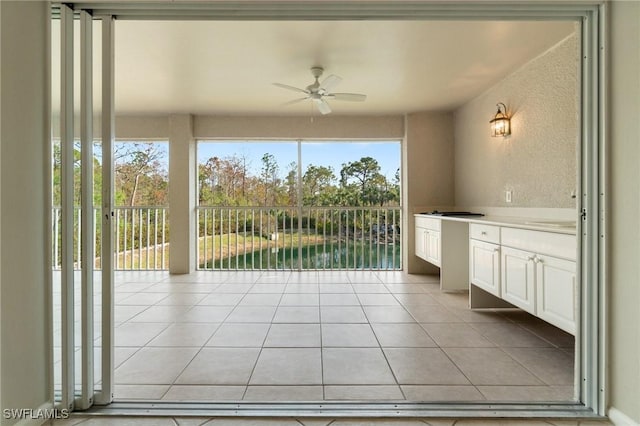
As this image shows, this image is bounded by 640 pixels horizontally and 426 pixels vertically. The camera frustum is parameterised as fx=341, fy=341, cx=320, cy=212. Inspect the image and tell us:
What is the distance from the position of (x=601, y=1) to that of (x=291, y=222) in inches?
164

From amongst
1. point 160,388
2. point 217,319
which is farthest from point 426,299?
point 160,388

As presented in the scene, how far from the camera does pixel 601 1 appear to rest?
153cm

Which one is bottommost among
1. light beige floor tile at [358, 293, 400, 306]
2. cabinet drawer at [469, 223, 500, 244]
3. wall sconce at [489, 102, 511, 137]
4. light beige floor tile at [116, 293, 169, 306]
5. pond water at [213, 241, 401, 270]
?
light beige floor tile at [116, 293, 169, 306]

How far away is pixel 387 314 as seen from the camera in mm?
3025

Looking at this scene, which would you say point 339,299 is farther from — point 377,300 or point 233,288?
point 233,288

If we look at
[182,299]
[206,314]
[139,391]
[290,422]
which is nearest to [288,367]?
[290,422]

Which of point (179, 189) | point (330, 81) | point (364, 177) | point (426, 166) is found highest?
point (330, 81)

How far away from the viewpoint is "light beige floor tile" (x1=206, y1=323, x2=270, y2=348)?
2.39m

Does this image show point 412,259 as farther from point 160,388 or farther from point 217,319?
point 160,388

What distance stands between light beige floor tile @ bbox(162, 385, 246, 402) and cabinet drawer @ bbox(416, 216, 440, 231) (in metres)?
2.94

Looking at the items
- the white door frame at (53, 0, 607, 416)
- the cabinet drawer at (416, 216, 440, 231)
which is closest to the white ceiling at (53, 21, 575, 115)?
the white door frame at (53, 0, 607, 416)

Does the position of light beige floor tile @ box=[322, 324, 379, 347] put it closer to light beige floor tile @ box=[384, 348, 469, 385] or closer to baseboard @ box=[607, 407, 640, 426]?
light beige floor tile @ box=[384, 348, 469, 385]

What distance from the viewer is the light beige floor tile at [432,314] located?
289cm

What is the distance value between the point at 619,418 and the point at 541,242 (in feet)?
3.19
